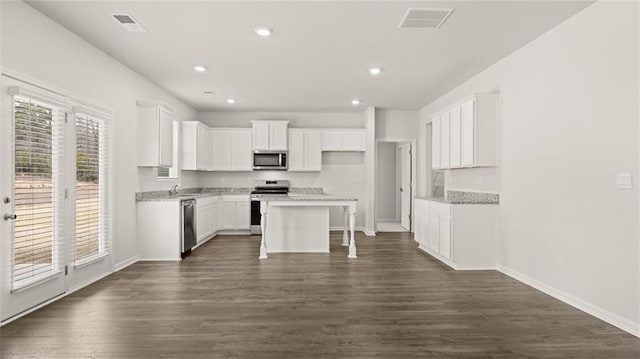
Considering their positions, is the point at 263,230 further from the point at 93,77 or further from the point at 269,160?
the point at 93,77

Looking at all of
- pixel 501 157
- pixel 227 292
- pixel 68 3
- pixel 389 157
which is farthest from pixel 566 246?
pixel 389 157

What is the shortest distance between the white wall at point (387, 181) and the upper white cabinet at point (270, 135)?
10.8 feet

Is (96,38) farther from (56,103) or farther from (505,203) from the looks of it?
(505,203)

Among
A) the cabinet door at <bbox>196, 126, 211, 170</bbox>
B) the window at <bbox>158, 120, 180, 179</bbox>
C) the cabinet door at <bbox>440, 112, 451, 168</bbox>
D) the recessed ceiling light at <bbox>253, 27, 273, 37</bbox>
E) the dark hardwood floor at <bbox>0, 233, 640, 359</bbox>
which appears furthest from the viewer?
the cabinet door at <bbox>196, 126, 211, 170</bbox>

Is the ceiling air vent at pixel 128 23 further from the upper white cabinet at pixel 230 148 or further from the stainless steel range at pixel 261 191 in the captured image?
the upper white cabinet at pixel 230 148

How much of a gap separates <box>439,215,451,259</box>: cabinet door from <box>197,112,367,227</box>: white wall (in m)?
3.22

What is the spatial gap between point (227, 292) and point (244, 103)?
4.61m

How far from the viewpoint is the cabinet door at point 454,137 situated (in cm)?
538

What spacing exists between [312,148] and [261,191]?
151cm

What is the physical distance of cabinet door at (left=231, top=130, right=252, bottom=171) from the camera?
8.06 meters

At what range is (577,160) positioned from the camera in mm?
3439

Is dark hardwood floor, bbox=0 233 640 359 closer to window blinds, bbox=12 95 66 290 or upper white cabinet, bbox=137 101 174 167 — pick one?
window blinds, bbox=12 95 66 290

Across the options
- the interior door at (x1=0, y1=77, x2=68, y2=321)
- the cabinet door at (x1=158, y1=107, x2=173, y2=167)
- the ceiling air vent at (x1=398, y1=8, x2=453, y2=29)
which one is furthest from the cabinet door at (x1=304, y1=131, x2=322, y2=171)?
the interior door at (x1=0, y1=77, x2=68, y2=321)

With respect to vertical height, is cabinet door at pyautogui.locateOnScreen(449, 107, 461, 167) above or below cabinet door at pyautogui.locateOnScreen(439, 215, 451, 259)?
above
